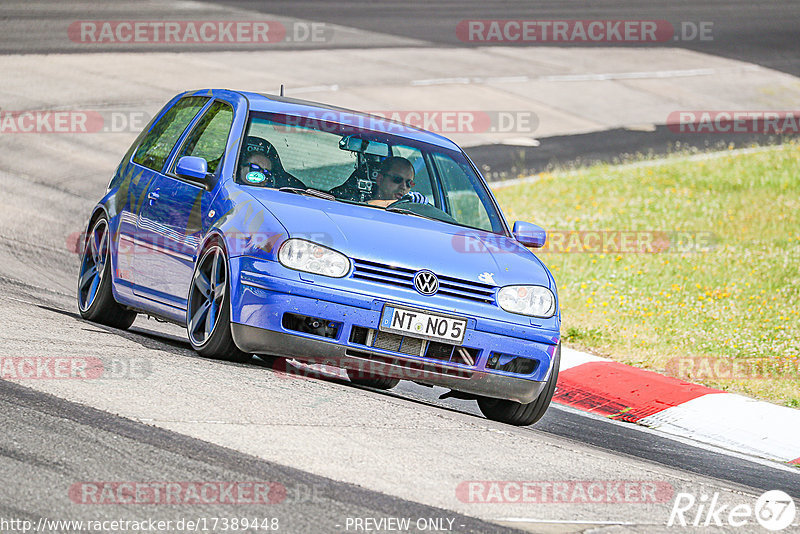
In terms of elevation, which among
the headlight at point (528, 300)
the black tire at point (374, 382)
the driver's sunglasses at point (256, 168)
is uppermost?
the driver's sunglasses at point (256, 168)

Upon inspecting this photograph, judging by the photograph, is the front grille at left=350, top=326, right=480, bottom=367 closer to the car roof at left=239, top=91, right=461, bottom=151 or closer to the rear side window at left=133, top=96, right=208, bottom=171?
the car roof at left=239, top=91, right=461, bottom=151

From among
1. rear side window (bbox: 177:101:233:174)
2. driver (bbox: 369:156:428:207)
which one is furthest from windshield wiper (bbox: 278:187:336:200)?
rear side window (bbox: 177:101:233:174)

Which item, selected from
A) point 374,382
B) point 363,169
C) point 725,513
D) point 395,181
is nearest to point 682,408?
point 374,382

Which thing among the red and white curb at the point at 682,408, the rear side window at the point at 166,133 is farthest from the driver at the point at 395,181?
the red and white curb at the point at 682,408

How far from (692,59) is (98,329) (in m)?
24.7

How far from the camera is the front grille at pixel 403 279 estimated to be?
22.3ft

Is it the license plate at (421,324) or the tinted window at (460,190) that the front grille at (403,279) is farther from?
the tinted window at (460,190)

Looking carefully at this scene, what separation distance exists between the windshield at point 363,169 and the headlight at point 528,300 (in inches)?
38.9

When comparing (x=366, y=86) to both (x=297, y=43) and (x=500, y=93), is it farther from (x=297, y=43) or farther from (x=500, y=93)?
(x=297, y=43)

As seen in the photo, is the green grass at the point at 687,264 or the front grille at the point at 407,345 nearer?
the front grille at the point at 407,345

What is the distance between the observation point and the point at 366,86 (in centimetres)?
2362

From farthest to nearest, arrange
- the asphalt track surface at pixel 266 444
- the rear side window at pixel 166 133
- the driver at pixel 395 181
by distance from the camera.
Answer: the rear side window at pixel 166 133
the driver at pixel 395 181
the asphalt track surface at pixel 266 444

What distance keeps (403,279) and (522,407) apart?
1274 mm

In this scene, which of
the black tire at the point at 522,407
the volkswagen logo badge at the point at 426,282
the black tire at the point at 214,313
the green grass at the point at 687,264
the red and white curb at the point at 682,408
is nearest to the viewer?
the volkswagen logo badge at the point at 426,282
